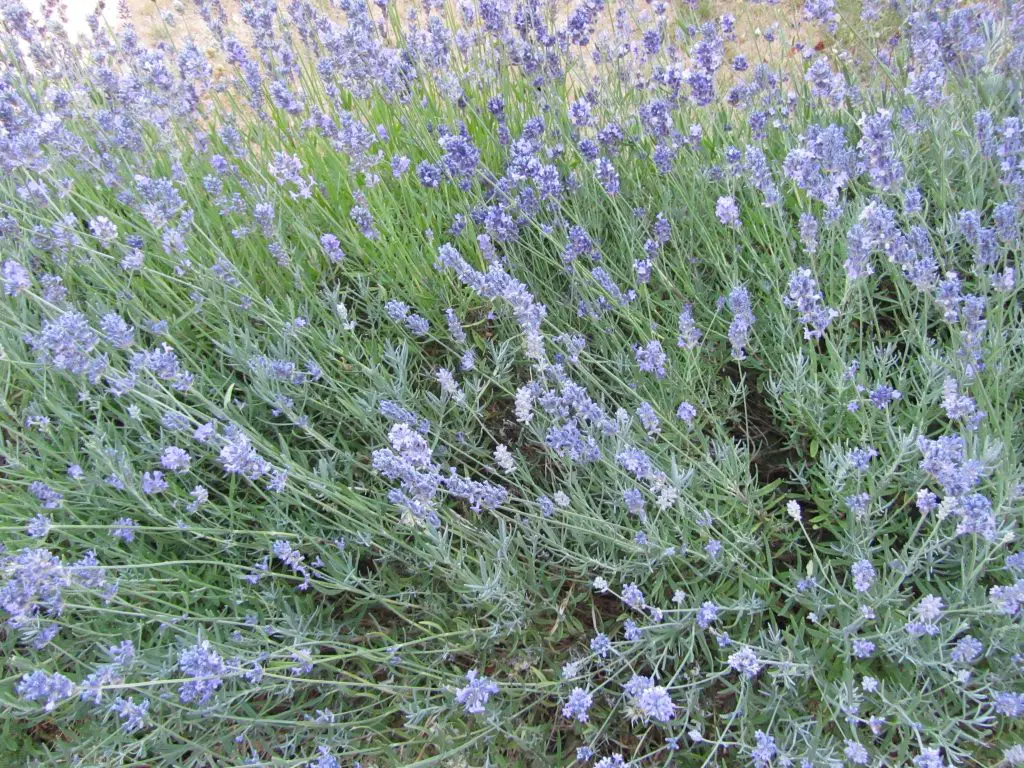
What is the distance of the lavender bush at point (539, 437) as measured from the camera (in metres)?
1.85

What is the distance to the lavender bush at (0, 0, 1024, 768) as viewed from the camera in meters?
1.85

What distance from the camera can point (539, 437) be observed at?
2.21 metres

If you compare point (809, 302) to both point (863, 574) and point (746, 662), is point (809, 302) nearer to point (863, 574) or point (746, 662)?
point (863, 574)

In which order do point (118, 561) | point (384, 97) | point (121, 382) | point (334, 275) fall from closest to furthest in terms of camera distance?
point (121, 382) < point (118, 561) < point (334, 275) < point (384, 97)

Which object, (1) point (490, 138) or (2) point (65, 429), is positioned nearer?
(2) point (65, 429)

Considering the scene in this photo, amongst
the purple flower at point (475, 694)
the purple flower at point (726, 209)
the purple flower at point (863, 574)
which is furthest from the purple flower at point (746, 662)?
the purple flower at point (726, 209)

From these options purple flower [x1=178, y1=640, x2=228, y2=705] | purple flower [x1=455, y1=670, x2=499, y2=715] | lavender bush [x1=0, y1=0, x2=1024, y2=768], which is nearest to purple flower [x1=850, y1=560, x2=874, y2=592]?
lavender bush [x1=0, y1=0, x2=1024, y2=768]

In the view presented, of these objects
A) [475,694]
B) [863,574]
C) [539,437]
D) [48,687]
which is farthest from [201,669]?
[863,574]

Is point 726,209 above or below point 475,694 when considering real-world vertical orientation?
above

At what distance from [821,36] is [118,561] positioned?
4488mm

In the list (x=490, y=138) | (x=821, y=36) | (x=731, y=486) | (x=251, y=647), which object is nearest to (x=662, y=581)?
(x=731, y=486)

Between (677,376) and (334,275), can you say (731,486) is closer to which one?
(677,376)

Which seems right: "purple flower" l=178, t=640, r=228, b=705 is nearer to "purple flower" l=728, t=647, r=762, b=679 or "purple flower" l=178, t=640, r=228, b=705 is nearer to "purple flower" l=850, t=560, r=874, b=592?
"purple flower" l=728, t=647, r=762, b=679

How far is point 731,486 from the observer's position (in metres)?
2.07
